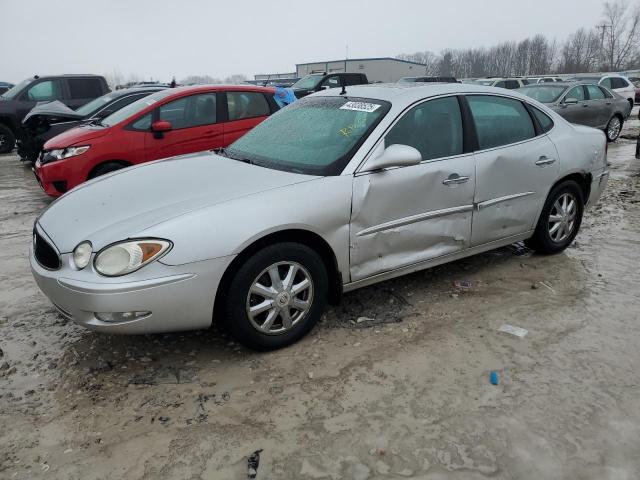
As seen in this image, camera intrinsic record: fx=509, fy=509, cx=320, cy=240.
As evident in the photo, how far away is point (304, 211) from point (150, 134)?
4416 mm

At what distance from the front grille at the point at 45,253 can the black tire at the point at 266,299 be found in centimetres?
97

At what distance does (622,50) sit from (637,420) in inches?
3787

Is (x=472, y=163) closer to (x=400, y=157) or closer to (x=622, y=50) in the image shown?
(x=400, y=157)

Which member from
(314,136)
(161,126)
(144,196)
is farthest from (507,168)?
(161,126)

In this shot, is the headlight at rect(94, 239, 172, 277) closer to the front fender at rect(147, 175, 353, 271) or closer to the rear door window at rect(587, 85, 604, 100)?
the front fender at rect(147, 175, 353, 271)

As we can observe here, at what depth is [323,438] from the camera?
2.45 metres

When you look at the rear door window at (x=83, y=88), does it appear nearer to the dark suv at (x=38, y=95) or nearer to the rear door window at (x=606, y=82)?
the dark suv at (x=38, y=95)

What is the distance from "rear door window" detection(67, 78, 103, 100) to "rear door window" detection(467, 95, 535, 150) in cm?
1080

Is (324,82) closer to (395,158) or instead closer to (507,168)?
(507,168)

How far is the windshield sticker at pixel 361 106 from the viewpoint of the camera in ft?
11.9

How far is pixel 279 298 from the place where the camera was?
3.06m

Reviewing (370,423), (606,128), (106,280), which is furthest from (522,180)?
(606,128)

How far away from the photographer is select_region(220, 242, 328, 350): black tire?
2900 millimetres

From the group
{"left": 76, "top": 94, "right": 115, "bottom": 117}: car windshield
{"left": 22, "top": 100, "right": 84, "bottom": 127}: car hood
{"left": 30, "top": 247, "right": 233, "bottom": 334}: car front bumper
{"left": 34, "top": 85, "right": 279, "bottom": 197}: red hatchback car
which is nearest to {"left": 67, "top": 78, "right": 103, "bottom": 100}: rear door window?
{"left": 76, "top": 94, "right": 115, "bottom": 117}: car windshield
